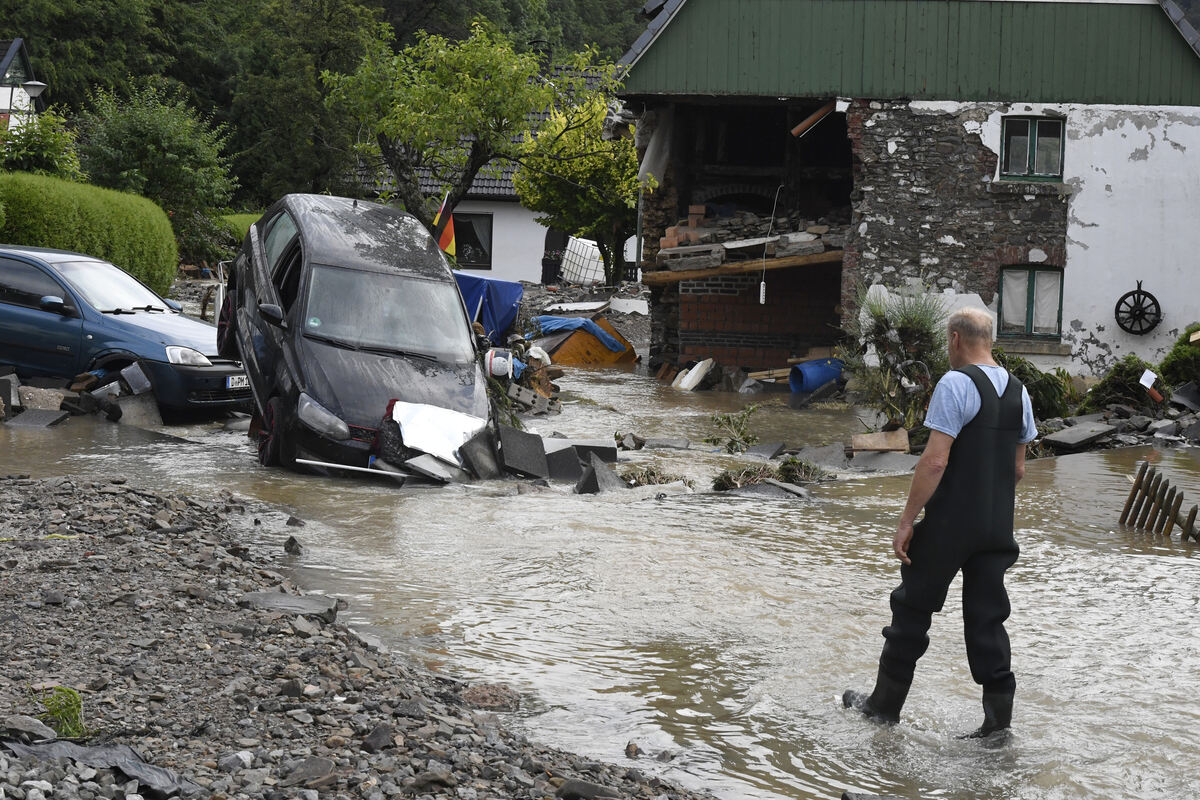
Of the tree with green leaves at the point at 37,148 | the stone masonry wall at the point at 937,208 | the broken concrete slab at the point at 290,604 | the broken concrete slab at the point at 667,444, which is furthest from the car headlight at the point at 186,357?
the stone masonry wall at the point at 937,208

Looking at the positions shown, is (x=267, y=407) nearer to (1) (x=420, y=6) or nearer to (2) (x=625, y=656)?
(2) (x=625, y=656)

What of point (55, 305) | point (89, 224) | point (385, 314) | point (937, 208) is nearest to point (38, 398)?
point (55, 305)

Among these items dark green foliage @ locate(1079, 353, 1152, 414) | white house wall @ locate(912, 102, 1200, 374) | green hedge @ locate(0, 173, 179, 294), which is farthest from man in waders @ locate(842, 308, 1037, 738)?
white house wall @ locate(912, 102, 1200, 374)

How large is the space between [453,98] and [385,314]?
24.4 ft

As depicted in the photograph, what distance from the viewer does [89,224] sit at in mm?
18734

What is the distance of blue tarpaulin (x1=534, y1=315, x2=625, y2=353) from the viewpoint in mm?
27125

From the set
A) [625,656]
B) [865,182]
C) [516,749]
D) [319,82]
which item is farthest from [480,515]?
[319,82]

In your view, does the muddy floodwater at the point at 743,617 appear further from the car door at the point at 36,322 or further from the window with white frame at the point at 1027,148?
the window with white frame at the point at 1027,148

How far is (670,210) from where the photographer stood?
76.4 feet

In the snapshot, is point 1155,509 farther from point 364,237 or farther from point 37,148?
point 37,148

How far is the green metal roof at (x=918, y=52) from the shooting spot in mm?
20672

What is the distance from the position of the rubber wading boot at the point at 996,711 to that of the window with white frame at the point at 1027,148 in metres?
17.1

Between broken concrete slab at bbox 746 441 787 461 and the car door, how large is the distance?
7340 millimetres

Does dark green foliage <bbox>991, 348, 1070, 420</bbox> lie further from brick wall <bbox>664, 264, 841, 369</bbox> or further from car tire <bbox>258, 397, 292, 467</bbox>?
car tire <bbox>258, 397, 292, 467</bbox>
